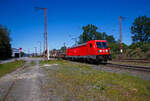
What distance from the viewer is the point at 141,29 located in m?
63.9

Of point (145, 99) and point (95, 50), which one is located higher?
point (95, 50)

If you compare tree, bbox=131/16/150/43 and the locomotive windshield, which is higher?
tree, bbox=131/16/150/43

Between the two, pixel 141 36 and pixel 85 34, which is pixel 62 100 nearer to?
pixel 141 36

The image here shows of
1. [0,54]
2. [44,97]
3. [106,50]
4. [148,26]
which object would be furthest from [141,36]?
[44,97]

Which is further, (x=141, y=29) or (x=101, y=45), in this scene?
(x=141, y=29)

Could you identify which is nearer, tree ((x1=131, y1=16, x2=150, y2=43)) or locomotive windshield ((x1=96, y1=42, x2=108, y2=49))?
locomotive windshield ((x1=96, y1=42, x2=108, y2=49))

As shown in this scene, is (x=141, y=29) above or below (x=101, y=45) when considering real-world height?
above

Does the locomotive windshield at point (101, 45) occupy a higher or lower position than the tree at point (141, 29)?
lower

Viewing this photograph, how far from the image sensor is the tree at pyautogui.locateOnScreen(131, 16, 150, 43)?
62156 millimetres

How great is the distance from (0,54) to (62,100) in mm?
63458

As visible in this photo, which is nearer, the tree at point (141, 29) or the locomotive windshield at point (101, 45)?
the locomotive windshield at point (101, 45)

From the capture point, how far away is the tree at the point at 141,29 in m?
62.2

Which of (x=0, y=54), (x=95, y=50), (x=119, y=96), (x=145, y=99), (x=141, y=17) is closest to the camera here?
(x=145, y=99)

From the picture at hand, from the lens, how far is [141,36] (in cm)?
6325
